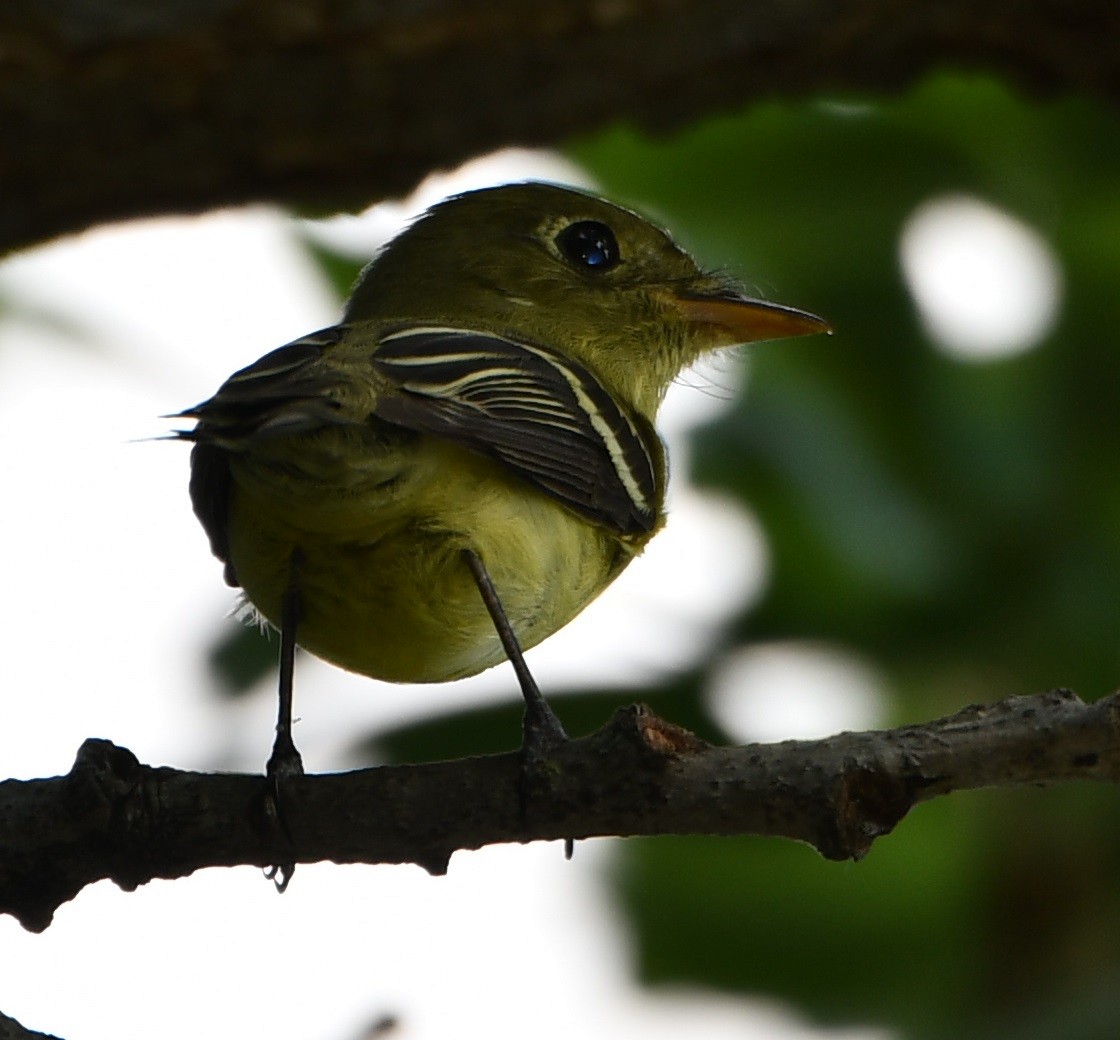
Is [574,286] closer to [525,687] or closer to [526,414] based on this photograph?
[526,414]

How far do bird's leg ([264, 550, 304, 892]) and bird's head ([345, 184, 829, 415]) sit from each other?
1497mm

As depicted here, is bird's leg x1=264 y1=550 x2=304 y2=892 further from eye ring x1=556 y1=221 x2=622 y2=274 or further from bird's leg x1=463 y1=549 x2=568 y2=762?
eye ring x1=556 y1=221 x2=622 y2=274

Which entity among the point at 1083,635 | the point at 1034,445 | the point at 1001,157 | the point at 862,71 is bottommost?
the point at 1083,635

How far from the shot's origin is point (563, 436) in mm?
4270

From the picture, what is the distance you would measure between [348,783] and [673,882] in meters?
2.23

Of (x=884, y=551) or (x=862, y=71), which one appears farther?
(x=884, y=551)

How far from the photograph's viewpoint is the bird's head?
539 cm

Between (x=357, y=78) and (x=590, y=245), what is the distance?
1.54 metres

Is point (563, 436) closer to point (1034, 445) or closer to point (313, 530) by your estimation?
point (313, 530)

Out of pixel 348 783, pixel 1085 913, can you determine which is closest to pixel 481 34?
pixel 348 783

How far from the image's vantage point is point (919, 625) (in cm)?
543

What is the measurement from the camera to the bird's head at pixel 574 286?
→ 539 centimetres

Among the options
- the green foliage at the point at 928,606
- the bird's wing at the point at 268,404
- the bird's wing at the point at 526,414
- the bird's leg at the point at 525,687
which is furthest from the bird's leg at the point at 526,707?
the green foliage at the point at 928,606

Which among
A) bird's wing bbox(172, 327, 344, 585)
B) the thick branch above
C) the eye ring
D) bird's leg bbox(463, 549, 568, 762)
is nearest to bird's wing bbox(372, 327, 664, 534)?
bird's wing bbox(172, 327, 344, 585)
